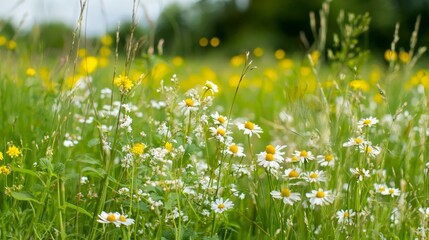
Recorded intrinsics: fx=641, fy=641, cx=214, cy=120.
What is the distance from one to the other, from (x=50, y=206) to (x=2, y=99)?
101cm

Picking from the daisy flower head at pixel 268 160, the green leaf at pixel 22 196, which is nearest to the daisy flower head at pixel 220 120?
the daisy flower head at pixel 268 160

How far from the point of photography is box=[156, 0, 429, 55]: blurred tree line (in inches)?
736

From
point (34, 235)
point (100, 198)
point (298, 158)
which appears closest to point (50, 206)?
point (34, 235)

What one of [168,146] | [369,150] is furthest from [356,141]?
[168,146]

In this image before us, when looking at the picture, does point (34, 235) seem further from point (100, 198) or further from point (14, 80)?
point (14, 80)

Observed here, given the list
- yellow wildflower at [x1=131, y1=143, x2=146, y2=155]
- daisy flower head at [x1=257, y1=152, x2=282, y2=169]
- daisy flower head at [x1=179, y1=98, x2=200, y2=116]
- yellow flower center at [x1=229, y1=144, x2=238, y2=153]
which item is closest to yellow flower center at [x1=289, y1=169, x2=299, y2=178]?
daisy flower head at [x1=257, y1=152, x2=282, y2=169]

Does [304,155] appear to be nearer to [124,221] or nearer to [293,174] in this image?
[293,174]

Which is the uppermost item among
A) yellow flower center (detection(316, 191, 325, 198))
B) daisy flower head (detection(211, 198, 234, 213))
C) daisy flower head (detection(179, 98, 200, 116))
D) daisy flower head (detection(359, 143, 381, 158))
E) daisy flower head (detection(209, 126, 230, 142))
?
daisy flower head (detection(179, 98, 200, 116))

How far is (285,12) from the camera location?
21.0 m

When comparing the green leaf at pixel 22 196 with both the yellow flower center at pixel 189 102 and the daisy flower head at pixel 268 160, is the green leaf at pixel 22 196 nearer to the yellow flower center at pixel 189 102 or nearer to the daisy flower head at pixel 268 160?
the yellow flower center at pixel 189 102

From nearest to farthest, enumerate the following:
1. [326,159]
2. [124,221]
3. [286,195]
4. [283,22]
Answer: [124,221], [286,195], [326,159], [283,22]

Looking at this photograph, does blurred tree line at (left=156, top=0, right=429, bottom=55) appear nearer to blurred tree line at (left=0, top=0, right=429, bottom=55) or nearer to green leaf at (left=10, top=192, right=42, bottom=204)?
blurred tree line at (left=0, top=0, right=429, bottom=55)

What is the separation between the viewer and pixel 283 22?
21.0m

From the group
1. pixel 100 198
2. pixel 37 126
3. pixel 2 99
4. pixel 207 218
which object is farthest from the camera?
pixel 2 99
